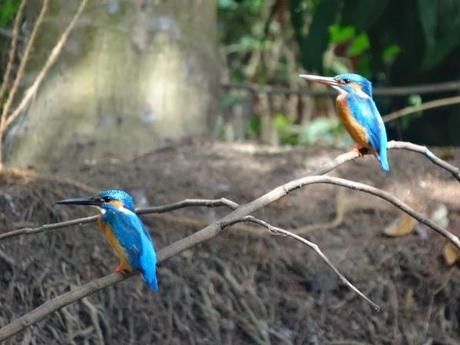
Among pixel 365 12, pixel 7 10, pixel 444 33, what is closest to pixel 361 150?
pixel 365 12

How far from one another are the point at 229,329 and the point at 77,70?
5.94 ft

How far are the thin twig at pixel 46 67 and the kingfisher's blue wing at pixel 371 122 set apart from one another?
1.81m

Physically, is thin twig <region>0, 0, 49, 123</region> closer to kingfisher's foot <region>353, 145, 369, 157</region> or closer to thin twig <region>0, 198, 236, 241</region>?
thin twig <region>0, 198, 236, 241</region>

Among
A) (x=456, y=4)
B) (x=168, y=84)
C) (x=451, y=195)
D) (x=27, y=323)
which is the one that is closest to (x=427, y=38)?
(x=456, y=4)

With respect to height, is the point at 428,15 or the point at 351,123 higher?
the point at 428,15

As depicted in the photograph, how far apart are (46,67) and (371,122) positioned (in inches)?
78.0

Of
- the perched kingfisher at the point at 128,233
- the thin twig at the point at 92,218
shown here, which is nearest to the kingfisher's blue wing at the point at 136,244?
the perched kingfisher at the point at 128,233

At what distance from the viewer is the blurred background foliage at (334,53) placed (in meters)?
6.26

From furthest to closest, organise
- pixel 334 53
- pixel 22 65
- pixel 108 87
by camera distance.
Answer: pixel 334 53, pixel 108 87, pixel 22 65

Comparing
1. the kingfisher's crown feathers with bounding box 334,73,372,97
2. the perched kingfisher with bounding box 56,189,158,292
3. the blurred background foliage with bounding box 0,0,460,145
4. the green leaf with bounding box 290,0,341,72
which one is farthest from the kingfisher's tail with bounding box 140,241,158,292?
the green leaf with bounding box 290,0,341,72

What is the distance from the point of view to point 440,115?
288 inches

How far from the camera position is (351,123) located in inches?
165

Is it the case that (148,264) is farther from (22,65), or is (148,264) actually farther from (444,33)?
(444,33)

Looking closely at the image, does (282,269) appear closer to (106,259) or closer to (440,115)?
(106,259)
